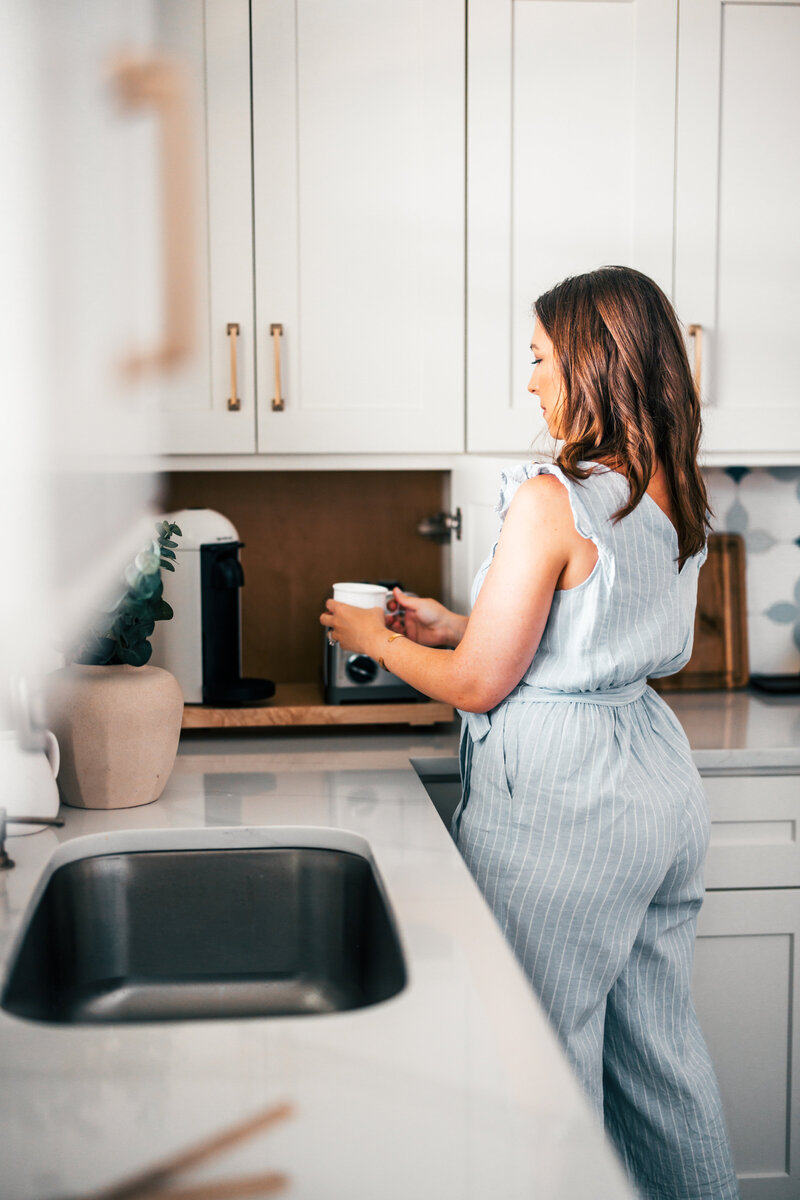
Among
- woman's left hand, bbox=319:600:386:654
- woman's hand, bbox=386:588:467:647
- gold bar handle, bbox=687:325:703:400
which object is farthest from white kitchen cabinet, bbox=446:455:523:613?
gold bar handle, bbox=687:325:703:400

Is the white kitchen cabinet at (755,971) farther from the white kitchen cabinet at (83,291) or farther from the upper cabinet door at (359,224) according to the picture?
the white kitchen cabinet at (83,291)

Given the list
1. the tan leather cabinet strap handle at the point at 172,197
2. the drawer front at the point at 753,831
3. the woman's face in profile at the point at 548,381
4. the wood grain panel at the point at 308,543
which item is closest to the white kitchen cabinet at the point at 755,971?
the drawer front at the point at 753,831

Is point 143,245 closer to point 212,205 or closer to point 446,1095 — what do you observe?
point 212,205

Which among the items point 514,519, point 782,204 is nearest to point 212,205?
point 514,519

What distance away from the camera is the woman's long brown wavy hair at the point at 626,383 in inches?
48.4

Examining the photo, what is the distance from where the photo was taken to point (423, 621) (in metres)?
1.65

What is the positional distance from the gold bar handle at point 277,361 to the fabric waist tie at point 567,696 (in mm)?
723

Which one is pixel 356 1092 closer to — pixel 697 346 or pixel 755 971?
pixel 755 971

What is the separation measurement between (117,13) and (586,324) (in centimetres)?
85

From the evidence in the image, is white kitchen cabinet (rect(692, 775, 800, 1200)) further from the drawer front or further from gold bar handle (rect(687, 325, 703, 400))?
gold bar handle (rect(687, 325, 703, 400))

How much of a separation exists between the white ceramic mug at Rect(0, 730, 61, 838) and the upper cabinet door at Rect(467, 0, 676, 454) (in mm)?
944

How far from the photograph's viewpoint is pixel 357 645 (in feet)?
4.92

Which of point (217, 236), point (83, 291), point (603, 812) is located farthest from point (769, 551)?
point (83, 291)

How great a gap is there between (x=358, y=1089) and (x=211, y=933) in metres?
0.55
